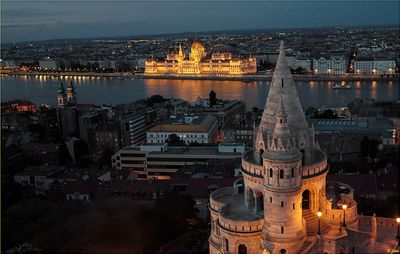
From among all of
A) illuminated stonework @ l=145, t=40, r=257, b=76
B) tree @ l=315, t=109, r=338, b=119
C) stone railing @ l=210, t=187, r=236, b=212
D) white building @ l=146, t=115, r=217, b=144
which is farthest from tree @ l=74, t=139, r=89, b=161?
illuminated stonework @ l=145, t=40, r=257, b=76

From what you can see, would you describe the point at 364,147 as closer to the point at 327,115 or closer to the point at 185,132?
the point at 327,115

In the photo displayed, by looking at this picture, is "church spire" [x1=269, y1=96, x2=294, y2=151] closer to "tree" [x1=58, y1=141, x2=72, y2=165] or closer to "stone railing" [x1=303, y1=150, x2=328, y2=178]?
"stone railing" [x1=303, y1=150, x2=328, y2=178]

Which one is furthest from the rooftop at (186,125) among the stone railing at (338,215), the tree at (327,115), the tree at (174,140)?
the stone railing at (338,215)

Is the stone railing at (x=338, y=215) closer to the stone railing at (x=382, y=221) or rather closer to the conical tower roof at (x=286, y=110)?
the stone railing at (x=382, y=221)

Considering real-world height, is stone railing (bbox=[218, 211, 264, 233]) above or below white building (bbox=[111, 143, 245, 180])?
above

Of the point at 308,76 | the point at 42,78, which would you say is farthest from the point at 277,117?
the point at 42,78

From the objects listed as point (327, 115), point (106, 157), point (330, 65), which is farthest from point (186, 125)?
point (330, 65)
